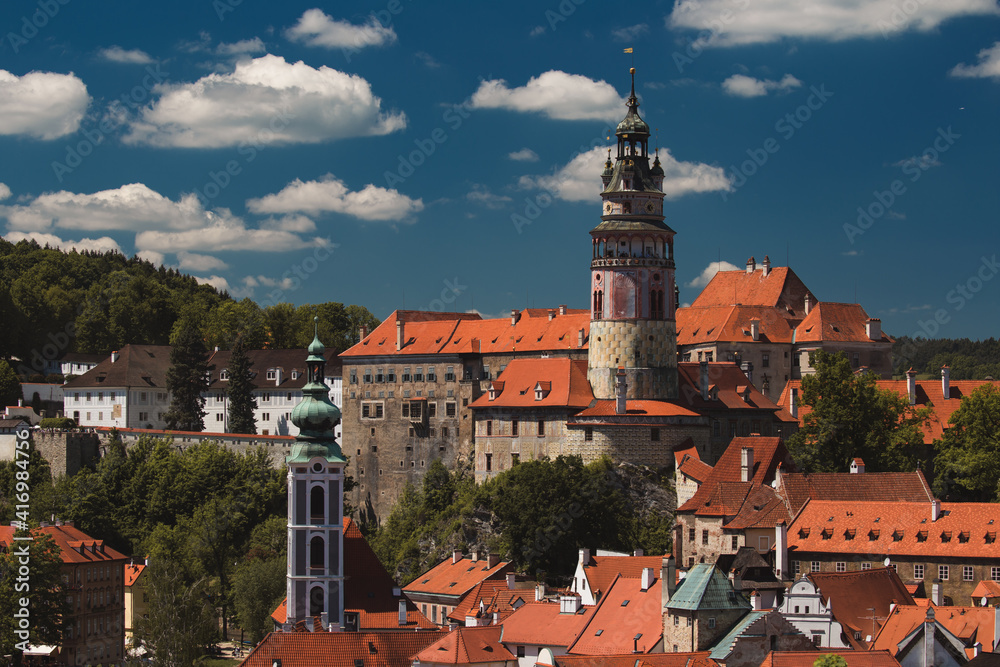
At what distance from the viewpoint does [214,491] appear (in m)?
98.6

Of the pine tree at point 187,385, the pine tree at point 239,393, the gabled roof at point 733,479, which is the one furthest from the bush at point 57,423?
the gabled roof at point 733,479

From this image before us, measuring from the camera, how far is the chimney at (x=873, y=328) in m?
97.1

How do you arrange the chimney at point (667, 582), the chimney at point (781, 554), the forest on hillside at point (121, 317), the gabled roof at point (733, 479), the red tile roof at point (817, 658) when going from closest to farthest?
the red tile roof at point (817, 658), the chimney at point (667, 582), the chimney at point (781, 554), the gabled roof at point (733, 479), the forest on hillside at point (121, 317)

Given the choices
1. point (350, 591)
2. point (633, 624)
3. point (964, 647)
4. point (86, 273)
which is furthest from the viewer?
point (86, 273)

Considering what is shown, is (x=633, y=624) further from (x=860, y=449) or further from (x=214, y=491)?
(x=214, y=491)

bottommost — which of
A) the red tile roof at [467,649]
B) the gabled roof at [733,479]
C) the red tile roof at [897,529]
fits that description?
the red tile roof at [467,649]

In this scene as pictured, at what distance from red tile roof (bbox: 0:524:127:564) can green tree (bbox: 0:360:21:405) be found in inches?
1204

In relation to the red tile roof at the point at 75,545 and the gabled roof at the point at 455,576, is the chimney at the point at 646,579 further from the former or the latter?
the red tile roof at the point at 75,545

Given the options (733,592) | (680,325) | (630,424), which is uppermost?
(680,325)

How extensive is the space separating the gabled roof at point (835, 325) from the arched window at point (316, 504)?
3694 cm

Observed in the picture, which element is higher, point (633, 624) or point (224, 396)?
point (224, 396)

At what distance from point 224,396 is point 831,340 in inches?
1743

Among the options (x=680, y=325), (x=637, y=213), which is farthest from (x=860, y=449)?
(x=680, y=325)

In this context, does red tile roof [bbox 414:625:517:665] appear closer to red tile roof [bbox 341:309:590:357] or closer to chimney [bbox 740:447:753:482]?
chimney [bbox 740:447:753:482]
